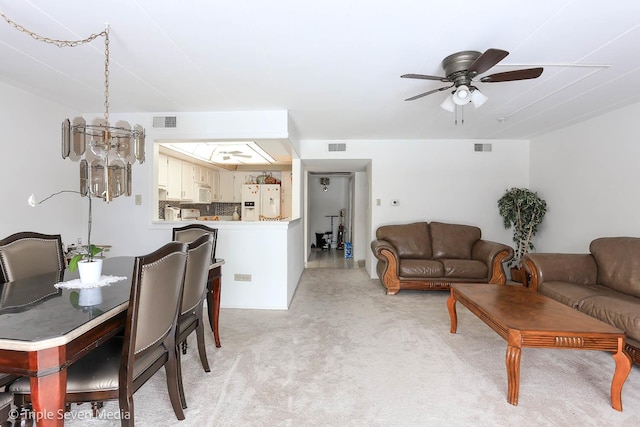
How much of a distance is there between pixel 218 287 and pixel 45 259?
125cm

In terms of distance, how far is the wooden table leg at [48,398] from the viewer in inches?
42.2

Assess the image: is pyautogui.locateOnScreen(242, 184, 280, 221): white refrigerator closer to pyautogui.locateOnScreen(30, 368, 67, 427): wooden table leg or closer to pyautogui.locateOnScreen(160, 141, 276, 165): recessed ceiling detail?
pyautogui.locateOnScreen(160, 141, 276, 165): recessed ceiling detail

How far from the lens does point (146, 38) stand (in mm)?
2102

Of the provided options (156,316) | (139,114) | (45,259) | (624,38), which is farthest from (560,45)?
(139,114)

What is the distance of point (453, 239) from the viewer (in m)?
4.87

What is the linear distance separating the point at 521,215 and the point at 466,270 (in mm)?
1503

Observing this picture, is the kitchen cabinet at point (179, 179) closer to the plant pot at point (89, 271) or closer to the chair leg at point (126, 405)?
the plant pot at point (89, 271)

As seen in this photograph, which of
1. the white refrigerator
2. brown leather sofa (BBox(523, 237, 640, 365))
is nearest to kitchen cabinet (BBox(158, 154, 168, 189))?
the white refrigerator

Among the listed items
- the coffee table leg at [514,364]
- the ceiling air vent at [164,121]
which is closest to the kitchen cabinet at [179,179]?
the ceiling air vent at [164,121]

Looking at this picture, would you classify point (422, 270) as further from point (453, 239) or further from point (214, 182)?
point (214, 182)

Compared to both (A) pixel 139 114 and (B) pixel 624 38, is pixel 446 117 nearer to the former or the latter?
(B) pixel 624 38

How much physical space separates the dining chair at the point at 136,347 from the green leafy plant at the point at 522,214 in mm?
4866

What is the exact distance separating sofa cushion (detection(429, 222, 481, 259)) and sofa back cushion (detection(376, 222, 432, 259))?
119 millimetres

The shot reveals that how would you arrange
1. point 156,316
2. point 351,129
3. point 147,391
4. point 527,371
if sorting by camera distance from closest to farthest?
point 156,316
point 147,391
point 527,371
point 351,129
